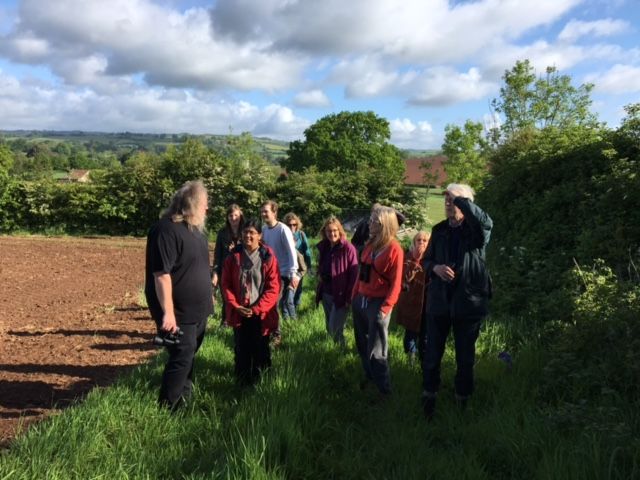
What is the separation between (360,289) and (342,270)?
928mm

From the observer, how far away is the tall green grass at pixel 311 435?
303 cm

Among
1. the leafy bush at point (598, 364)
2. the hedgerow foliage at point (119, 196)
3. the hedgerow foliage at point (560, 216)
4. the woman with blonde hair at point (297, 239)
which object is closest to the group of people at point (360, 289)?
the leafy bush at point (598, 364)

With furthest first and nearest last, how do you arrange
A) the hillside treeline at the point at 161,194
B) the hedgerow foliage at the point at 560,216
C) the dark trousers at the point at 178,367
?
the hillside treeline at the point at 161,194
the hedgerow foliage at the point at 560,216
the dark trousers at the point at 178,367

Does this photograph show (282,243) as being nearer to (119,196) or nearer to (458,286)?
(458,286)

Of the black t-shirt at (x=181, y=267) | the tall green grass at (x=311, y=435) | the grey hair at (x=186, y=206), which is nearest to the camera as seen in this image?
the tall green grass at (x=311, y=435)

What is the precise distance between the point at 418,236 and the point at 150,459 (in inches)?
143

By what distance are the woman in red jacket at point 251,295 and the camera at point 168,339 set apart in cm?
88

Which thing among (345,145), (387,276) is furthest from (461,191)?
(345,145)

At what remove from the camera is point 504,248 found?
9219mm

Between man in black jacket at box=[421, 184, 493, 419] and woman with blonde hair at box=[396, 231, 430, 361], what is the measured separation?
98 cm

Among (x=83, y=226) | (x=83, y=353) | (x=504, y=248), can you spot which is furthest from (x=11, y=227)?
(x=504, y=248)

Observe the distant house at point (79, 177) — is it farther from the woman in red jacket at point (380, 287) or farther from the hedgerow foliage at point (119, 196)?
the woman in red jacket at point (380, 287)

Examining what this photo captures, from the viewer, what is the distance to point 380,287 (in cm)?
450

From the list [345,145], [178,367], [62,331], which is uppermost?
[345,145]
